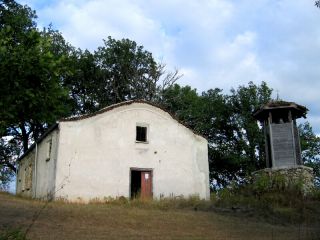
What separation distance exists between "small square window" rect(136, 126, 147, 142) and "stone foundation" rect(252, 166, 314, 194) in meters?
6.99

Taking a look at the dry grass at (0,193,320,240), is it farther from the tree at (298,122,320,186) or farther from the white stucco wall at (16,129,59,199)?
the tree at (298,122,320,186)

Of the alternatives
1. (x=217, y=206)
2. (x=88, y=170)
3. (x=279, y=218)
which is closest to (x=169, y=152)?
(x=88, y=170)

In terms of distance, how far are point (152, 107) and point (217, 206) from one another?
8839 mm

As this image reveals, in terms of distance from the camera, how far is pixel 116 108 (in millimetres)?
26109

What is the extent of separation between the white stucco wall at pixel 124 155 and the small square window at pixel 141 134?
0.99 feet

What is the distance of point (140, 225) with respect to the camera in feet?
49.6

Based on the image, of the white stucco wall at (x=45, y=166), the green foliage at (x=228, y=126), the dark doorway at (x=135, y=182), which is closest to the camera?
the white stucco wall at (x=45, y=166)

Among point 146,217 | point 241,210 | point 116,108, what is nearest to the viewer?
point 146,217

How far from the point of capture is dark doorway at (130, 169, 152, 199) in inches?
1013

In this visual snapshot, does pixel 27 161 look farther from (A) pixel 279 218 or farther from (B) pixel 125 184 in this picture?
(A) pixel 279 218

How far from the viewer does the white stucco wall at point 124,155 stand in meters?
24.0

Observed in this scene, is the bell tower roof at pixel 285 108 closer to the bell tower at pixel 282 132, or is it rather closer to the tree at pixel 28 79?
the bell tower at pixel 282 132

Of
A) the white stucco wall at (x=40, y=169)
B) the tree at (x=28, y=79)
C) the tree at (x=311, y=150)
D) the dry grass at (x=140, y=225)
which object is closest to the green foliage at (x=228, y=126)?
the tree at (x=311, y=150)

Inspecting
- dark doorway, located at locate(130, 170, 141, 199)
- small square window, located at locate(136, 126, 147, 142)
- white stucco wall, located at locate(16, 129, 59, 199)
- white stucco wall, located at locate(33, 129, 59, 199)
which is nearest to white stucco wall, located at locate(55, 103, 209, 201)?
small square window, located at locate(136, 126, 147, 142)
